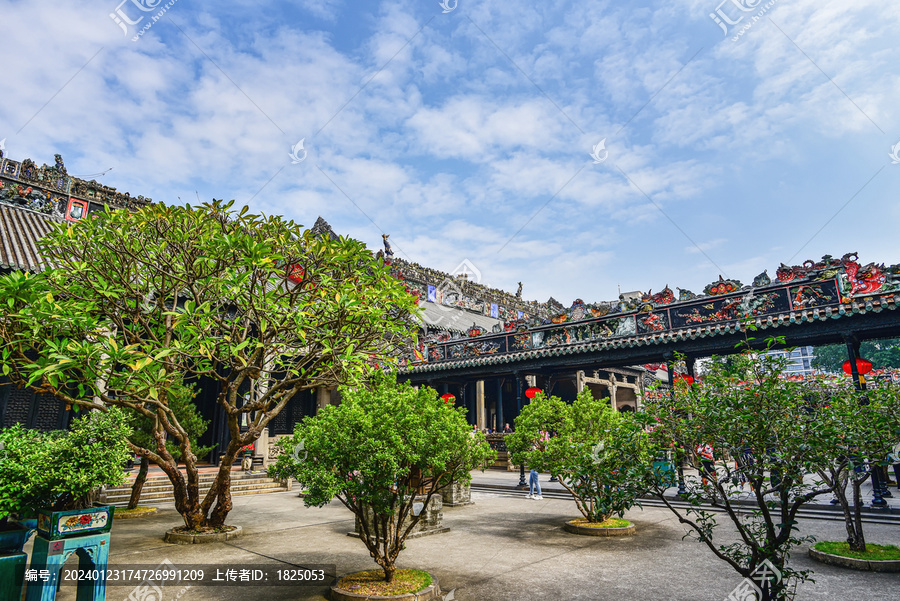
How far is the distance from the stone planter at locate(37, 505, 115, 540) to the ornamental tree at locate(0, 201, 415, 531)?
5.61 feet

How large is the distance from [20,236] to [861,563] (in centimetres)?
2005

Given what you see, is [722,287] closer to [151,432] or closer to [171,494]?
[151,432]

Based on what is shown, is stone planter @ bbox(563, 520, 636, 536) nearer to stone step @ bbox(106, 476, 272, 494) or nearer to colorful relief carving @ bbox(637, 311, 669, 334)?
A: colorful relief carving @ bbox(637, 311, 669, 334)

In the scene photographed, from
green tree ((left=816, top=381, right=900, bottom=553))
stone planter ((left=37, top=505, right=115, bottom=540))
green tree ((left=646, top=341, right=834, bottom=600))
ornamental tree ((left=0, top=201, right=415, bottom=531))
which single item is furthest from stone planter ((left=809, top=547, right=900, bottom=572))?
stone planter ((left=37, top=505, right=115, bottom=540))

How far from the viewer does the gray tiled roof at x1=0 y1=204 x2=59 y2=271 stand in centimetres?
1266

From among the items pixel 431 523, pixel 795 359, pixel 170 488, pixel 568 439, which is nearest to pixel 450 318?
pixel 170 488

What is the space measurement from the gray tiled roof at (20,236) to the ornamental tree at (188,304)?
5.55 m

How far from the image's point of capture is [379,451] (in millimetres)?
5086

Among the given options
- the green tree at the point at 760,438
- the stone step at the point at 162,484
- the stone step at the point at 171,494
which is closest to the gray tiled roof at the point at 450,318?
the stone step at the point at 171,494

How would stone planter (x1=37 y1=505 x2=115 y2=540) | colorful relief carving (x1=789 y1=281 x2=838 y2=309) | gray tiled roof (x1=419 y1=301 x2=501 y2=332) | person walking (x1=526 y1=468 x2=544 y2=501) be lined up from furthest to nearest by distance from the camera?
gray tiled roof (x1=419 y1=301 x2=501 y2=332)
person walking (x1=526 y1=468 x2=544 y2=501)
colorful relief carving (x1=789 y1=281 x2=838 y2=309)
stone planter (x1=37 y1=505 x2=115 y2=540)

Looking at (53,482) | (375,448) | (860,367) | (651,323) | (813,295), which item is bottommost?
(53,482)

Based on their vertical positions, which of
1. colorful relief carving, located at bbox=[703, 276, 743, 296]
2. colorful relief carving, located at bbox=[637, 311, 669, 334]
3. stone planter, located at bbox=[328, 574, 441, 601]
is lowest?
stone planter, located at bbox=[328, 574, 441, 601]

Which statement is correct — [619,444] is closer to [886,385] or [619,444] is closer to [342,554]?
[886,385]

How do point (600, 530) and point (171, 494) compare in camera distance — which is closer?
point (600, 530)
